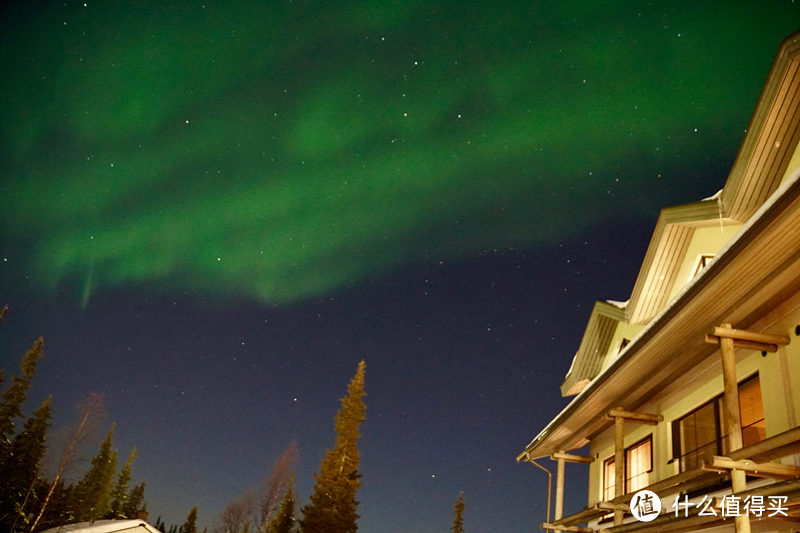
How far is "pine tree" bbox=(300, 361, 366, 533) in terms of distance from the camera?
107ft

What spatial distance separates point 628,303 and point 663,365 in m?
4.41

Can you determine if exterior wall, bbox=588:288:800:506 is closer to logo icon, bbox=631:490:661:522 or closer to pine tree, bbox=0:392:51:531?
logo icon, bbox=631:490:661:522

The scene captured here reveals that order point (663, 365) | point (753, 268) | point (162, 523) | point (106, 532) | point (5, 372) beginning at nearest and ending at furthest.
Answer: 1. point (753, 268)
2. point (663, 365)
3. point (106, 532)
4. point (5, 372)
5. point (162, 523)

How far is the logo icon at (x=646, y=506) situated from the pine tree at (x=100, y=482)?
2198 inches

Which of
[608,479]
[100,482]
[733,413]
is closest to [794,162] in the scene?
[733,413]

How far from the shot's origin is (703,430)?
1084 cm

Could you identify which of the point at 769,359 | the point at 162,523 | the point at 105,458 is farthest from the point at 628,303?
the point at 162,523

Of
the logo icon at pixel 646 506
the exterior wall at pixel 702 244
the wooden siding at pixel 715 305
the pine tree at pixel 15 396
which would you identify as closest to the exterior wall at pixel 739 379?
the wooden siding at pixel 715 305

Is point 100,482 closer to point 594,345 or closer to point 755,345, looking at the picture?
point 594,345

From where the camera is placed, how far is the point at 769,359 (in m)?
8.30

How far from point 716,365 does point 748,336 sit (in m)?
2.40

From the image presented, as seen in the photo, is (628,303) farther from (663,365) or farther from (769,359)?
(769,359)

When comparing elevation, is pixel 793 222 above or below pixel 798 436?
above

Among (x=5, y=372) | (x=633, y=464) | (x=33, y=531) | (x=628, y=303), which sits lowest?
(x=33, y=531)
